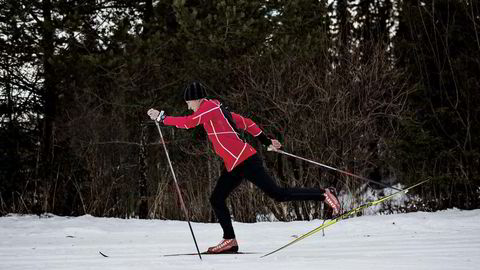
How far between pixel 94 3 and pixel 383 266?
9.12 m

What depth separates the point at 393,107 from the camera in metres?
9.52

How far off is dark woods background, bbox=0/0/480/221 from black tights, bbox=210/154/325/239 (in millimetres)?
3954

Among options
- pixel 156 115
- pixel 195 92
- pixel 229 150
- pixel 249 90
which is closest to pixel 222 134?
pixel 229 150

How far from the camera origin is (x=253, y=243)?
656 cm

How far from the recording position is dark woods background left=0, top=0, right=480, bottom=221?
9.12 metres

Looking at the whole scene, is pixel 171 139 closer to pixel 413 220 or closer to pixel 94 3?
pixel 94 3

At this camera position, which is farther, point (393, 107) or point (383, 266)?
point (393, 107)

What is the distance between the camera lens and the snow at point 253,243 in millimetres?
4738

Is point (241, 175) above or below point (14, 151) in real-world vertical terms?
below

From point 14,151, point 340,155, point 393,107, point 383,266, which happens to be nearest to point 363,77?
point 393,107

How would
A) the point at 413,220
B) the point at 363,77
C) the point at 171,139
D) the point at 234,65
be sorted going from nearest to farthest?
the point at 413,220 < the point at 363,77 < the point at 234,65 < the point at 171,139

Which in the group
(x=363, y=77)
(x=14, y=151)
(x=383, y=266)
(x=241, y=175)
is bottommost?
(x=383, y=266)

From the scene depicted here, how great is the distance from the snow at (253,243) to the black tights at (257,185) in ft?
1.59

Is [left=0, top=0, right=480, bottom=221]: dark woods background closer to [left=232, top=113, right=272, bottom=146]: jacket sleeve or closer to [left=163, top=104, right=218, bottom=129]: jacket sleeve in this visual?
[left=232, top=113, right=272, bottom=146]: jacket sleeve
